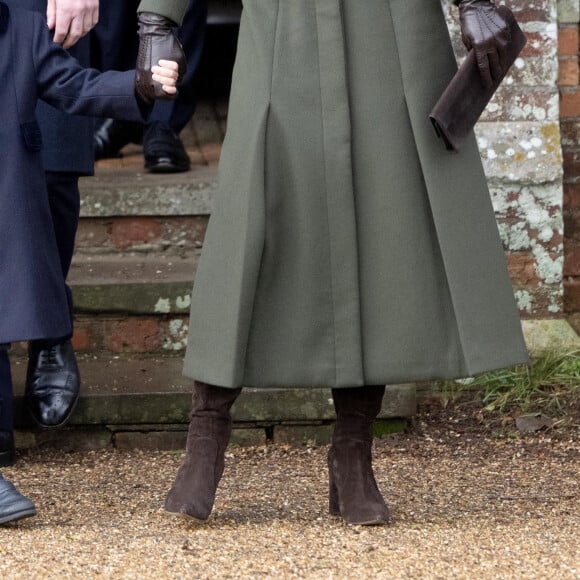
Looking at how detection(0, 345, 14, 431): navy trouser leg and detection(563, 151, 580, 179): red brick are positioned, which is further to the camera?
detection(563, 151, 580, 179): red brick

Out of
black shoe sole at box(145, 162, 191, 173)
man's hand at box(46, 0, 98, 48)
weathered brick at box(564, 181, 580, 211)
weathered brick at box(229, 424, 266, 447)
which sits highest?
man's hand at box(46, 0, 98, 48)

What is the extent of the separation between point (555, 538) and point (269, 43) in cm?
120

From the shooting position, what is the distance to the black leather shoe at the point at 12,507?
8.80ft

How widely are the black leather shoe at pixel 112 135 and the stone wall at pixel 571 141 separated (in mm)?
1770

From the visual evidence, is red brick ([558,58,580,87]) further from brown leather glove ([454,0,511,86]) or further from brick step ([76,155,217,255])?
brown leather glove ([454,0,511,86])

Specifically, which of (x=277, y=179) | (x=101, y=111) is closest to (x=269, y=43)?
(x=277, y=179)

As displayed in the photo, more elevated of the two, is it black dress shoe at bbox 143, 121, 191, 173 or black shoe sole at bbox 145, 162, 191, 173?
black dress shoe at bbox 143, 121, 191, 173

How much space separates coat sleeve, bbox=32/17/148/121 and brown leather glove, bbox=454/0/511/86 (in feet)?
2.46

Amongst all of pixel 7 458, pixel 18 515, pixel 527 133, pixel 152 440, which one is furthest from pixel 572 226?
pixel 18 515

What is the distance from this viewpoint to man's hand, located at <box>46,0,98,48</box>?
2.95 meters

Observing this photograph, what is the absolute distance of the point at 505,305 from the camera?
2662 millimetres

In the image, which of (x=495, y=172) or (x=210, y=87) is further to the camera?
(x=210, y=87)

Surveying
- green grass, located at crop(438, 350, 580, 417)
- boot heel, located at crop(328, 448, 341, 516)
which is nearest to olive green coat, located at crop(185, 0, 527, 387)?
boot heel, located at crop(328, 448, 341, 516)

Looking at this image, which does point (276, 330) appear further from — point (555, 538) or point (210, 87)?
point (210, 87)
